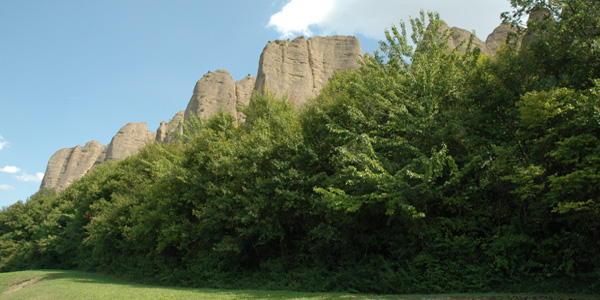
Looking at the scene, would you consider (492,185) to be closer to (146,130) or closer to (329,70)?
(329,70)

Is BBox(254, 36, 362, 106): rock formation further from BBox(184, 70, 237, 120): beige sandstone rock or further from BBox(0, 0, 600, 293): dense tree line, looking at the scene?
BBox(0, 0, 600, 293): dense tree line

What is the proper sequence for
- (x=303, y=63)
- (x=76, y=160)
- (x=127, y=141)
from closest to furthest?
(x=303, y=63)
(x=127, y=141)
(x=76, y=160)

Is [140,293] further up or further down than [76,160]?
further down

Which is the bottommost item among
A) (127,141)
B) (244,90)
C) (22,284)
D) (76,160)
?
(22,284)

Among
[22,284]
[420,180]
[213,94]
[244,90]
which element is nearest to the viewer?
[420,180]

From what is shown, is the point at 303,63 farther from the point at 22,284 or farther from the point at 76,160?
the point at 76,160

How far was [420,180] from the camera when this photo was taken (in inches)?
583

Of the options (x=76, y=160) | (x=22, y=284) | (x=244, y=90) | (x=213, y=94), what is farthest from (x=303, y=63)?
(x=76, y=160)

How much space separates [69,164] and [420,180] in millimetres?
96456

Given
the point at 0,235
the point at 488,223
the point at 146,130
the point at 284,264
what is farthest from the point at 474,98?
the point at 146,130

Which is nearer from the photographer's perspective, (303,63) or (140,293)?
(140,293)

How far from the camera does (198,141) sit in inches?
1025

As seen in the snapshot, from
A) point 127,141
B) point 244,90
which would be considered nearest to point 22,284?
point 244,90

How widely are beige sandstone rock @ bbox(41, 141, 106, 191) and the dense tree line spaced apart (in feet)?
243
